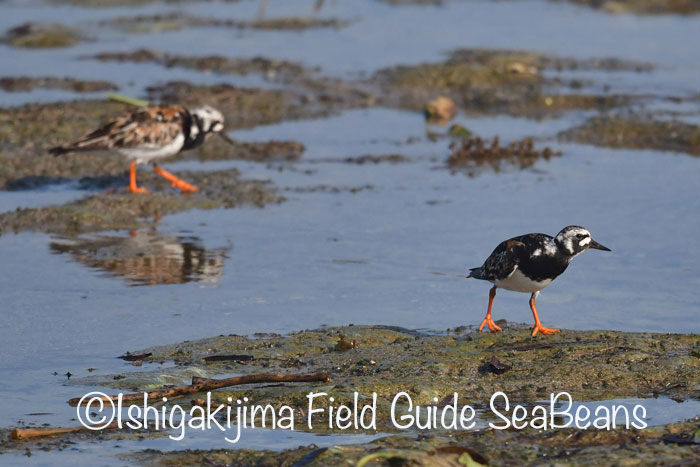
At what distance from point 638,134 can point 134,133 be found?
8727mm

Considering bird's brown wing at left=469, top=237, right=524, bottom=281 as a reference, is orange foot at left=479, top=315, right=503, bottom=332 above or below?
below

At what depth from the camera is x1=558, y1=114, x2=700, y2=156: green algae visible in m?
19.1

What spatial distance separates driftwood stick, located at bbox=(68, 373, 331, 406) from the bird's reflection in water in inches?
153

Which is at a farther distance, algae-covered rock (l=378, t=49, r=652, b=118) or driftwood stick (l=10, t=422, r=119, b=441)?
algae-covered rock (l=378, t=49, r=652, b=118)

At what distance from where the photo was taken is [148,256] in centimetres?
1316

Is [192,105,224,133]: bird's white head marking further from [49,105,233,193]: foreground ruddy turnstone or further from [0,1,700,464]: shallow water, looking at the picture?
[0,1,700,464]: shallow water

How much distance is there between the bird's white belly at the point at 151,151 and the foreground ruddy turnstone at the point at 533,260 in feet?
25.4

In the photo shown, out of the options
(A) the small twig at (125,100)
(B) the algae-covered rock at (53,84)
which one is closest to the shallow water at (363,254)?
(B) the algae-covered rock at (53,84)

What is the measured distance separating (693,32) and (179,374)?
25.1 metres

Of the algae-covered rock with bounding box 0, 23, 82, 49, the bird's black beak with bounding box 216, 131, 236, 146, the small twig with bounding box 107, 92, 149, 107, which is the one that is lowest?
the bird's black beak with bounding box 216, 131, 236, 146

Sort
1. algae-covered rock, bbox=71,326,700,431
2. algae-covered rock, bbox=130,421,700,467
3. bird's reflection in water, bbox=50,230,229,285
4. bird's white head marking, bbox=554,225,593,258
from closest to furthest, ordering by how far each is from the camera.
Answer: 1. algae-covered rock, bbox=130,421,700,467
2. algae-covered rock, bbox=71,326,700,431
3. bird's white head marking, bbox=554,225,593,258
4. bird's reflection in water, bbox=50,230,229,285

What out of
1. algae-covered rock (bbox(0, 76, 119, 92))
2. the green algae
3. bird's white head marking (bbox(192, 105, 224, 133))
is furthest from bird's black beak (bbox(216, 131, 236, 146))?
the green algae

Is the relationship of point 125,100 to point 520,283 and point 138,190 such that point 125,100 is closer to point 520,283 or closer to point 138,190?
point 138,190

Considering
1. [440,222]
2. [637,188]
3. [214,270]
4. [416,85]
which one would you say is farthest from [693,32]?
[214,270]
